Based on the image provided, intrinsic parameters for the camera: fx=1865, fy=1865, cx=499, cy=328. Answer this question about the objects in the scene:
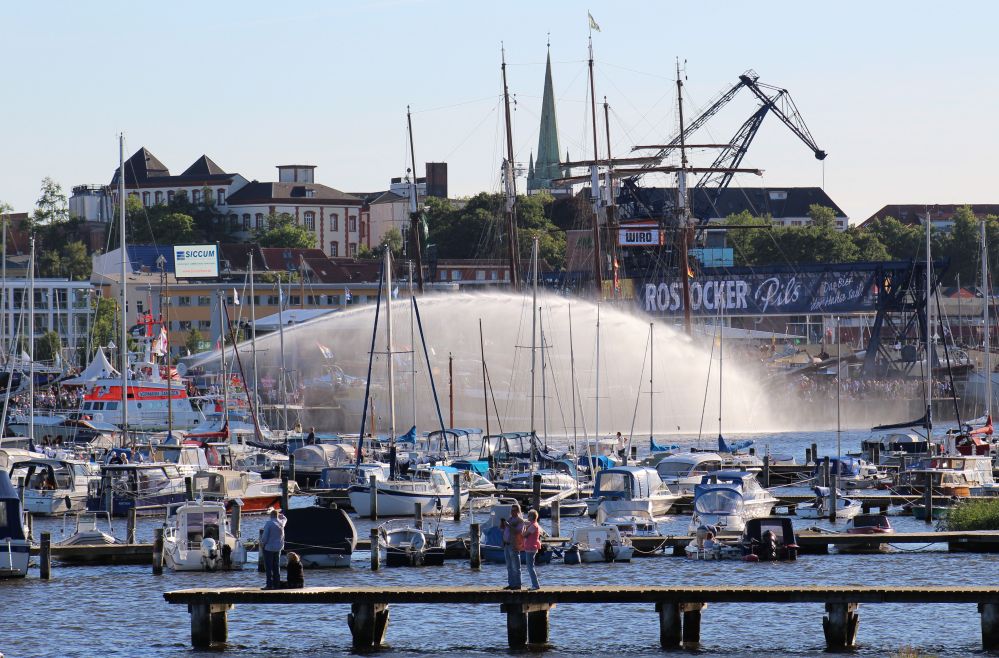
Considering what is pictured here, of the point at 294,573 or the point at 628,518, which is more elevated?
the point at 628,518

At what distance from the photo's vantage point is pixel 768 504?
6212 centimetres

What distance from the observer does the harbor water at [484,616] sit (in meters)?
39.7

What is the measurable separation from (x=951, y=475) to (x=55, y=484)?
32507 mm

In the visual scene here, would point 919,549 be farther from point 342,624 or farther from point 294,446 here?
point 294,446

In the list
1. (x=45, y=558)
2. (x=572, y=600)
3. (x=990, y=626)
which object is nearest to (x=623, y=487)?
(x=45, y=558)

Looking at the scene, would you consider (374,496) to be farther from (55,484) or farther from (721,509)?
(721,509)

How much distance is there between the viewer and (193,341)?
184 m

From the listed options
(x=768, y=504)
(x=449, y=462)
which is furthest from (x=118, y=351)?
(x=768, y=504)

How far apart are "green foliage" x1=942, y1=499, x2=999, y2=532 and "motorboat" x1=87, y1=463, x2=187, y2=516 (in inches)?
1024

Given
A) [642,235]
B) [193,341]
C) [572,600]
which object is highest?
[642,235]

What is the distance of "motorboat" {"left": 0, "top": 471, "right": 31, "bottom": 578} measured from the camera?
160 feet

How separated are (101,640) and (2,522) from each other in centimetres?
867

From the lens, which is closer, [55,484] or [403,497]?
[403,497]

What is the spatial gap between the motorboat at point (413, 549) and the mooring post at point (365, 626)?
447 inches
